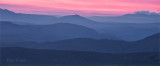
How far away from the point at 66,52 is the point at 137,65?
473cm

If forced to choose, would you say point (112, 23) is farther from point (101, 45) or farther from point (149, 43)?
point (149, 43)

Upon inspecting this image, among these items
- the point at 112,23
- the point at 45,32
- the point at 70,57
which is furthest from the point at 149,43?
Answer: the point at 45,32

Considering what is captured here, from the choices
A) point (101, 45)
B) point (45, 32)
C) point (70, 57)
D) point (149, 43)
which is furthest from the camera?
point (45, 32)

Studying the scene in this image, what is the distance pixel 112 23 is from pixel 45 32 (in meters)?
4.97

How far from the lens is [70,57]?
18516 mm

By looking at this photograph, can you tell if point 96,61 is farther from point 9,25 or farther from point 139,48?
point 9,25

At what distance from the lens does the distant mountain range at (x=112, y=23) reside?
2050 cm

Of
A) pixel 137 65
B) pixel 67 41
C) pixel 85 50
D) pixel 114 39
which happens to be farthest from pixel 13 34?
pixel 137 65

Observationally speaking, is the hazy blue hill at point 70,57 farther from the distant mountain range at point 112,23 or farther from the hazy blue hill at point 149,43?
the distant mountain range at point 112,23

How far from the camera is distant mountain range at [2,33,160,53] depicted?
19.3m

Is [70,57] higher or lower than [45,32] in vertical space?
lower

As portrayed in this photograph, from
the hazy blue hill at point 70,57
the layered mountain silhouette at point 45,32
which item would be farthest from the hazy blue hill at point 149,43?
the layered mountain silhouette at point 45,32

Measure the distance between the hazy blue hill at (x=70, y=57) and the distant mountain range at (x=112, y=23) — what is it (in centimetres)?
192

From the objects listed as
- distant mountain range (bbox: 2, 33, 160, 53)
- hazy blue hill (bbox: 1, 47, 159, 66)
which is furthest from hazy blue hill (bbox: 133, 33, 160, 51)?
hazy blue hill (bbox: 1, 47, 159, 66)
